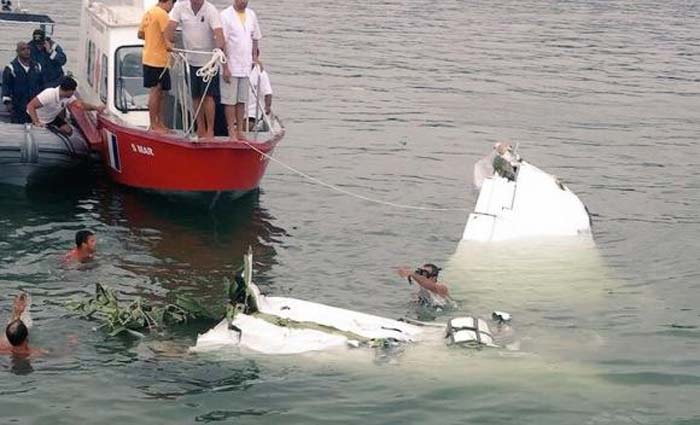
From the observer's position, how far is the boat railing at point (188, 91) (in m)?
17.0

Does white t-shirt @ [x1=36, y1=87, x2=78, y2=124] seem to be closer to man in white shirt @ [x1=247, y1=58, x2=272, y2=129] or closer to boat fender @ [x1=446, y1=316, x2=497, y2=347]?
man in white shirt @ [x1=247, y1=58, x2=272, y2=129]

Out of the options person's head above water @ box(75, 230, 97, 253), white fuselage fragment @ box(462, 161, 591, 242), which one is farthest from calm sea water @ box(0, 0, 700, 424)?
white fuselage fragment @ box(462, 161, 591, 242)

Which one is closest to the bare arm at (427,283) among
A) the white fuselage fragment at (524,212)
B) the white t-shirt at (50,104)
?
the white fuselage fragment at (524,212)

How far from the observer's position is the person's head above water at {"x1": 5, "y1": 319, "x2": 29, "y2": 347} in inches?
484

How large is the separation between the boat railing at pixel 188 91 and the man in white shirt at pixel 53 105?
1.71 meters

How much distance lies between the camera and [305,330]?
41.2 ft

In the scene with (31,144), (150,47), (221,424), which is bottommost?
(221,424)

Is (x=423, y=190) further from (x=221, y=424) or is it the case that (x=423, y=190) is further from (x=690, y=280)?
(x=221, y=424)

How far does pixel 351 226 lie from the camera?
18.2 m

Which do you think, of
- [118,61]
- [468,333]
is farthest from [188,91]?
[468,333]

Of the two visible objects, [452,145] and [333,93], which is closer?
[452,145]

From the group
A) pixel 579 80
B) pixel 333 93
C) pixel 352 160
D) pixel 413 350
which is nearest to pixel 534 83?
pixel 579 80

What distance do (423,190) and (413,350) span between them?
26.9 ft

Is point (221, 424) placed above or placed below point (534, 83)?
below
